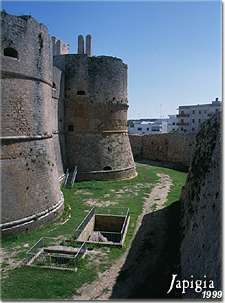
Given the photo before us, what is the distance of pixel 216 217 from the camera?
26.2ft

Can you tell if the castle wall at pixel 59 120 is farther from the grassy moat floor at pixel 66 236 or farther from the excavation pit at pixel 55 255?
the excavation pit at pixel 55 255

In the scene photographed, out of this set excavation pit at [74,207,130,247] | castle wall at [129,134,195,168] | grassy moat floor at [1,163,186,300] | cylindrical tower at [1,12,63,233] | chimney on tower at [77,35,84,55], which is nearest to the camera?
grassy moat floor at [1,163,186,300]

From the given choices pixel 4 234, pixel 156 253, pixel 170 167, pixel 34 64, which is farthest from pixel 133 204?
pixel 170 167

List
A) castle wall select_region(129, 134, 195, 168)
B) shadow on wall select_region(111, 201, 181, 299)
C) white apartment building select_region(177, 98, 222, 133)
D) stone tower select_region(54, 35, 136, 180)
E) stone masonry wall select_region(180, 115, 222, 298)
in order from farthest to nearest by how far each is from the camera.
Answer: white apartment building select_region(177, 98, 222, 133), castle wall select_region(129, 134, 195, 168), stone tower select_region(54, 35, 136, 180), shadow on wall select_region(111, 201, 181, 299), stone masonry wall select_region(180, 115, 222, 298)

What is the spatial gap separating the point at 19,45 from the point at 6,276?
819 centimetres

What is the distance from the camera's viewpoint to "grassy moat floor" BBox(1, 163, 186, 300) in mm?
8531

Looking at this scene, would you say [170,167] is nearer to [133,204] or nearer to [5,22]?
[133,204]

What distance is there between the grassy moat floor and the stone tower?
189 centimetres

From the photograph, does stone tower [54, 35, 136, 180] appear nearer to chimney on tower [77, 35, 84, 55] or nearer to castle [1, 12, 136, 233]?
castle [1, 12, 136, 233]

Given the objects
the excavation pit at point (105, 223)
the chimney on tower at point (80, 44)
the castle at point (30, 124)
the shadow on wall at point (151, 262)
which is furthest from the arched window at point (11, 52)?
the chimney on tower at point (80, 44)

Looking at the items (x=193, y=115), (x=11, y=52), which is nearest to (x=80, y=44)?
(x=11, y=52)

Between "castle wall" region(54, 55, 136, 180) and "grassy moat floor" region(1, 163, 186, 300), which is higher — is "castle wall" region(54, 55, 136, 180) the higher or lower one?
the higher one

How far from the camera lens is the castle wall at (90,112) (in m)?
21.4

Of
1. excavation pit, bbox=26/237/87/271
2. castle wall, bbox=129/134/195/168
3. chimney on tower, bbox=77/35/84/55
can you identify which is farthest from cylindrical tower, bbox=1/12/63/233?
castle wall, bbox=129/134/195/168
